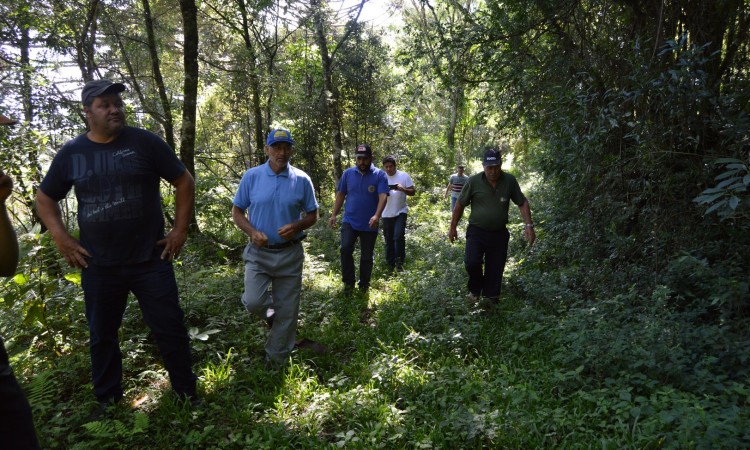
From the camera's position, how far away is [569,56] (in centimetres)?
659

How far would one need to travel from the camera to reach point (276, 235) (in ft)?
14.9

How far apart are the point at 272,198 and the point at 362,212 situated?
8.28 feet

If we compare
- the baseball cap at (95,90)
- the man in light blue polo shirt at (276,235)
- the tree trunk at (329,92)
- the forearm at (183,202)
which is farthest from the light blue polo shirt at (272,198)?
the tree trunk at (329,92)

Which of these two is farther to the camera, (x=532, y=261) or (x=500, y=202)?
(x=532, y=261)

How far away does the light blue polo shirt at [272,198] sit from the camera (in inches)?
179

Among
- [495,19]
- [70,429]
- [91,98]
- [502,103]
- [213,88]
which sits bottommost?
[70,429]

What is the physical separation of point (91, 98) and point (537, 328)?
14.8 ft

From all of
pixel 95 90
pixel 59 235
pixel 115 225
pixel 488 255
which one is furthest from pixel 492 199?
pixel 59 235

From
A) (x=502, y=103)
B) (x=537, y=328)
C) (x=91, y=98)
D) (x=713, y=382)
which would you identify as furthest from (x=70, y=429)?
(x=502, y=103)

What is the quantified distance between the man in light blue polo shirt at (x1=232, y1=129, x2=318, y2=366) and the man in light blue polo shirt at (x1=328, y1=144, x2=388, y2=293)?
7.28 ft

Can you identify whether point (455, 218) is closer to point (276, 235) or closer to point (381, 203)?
point (381, 203)

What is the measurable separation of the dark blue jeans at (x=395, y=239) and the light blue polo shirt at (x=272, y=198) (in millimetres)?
4207

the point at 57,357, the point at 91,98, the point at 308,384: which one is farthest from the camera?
the point at 57,357

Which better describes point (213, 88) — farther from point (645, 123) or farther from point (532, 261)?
point (645, 123)
